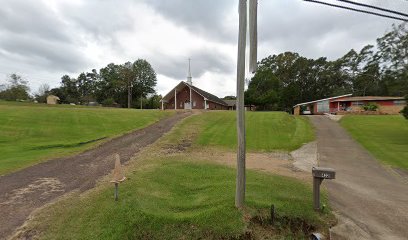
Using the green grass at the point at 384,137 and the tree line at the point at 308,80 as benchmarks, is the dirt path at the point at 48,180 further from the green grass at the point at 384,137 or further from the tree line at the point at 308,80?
the tree line at the point at 308,80

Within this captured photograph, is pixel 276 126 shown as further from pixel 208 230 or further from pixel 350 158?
pixel 208 230

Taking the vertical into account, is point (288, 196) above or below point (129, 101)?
below

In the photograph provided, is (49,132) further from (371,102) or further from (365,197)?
(371,102)

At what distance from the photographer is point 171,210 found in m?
Answer: 6.74

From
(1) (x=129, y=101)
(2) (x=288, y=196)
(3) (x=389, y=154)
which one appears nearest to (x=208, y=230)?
(2) (x=288, y=196)

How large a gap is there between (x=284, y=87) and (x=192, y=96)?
36.6 meters

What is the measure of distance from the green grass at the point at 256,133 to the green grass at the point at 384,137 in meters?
4.22

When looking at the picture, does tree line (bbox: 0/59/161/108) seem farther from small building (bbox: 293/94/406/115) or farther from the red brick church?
small building (bbox: 293/94/406/115)

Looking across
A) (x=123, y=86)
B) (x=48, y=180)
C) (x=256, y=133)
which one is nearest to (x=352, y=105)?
(x=256, y=133)

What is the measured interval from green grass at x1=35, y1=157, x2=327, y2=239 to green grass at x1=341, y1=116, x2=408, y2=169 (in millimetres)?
9921

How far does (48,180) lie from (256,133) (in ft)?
54.7

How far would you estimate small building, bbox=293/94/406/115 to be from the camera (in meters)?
42.4

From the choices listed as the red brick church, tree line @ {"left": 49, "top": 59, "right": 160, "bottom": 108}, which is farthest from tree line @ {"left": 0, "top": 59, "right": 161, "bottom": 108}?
the red brick church

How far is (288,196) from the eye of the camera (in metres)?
7.94
